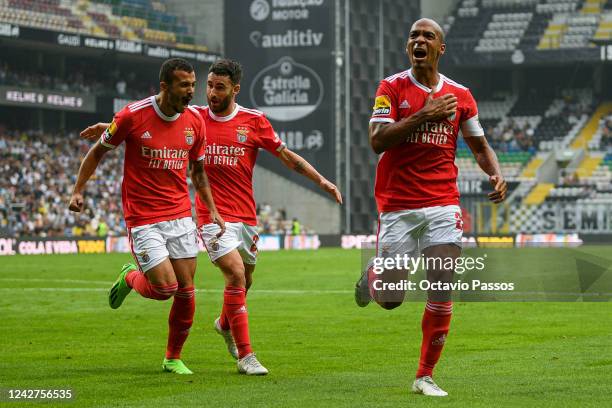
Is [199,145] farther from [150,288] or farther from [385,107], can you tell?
[385,107]

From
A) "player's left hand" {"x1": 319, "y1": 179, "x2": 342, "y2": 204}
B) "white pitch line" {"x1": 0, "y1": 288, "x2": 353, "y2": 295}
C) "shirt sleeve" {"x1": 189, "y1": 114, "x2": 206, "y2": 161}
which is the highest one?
"shirt sleeve" {"x1": 189, "y1": 114, "x2": 206, "y2": 161}

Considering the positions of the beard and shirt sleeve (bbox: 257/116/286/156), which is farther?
shirt sleeve (bbox: 257/116/286/156)

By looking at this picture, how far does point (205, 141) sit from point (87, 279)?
56.1 feet

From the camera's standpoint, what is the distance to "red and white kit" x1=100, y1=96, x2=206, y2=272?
37.2 ft

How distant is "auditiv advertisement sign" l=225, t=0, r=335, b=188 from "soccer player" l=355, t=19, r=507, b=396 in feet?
151

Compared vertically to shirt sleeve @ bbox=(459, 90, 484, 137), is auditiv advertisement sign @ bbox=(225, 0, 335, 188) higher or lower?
higher

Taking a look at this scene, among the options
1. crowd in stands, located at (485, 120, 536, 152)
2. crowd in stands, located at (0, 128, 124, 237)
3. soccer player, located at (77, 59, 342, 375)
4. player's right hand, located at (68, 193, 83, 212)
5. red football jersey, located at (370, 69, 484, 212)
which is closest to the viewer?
red football jersey, located at (370, 69, 484, 212)

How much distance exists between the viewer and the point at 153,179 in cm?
1146

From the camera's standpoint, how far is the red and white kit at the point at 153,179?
446 inches

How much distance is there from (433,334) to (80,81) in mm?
48158

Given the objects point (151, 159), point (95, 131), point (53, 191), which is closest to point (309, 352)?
point (151, 159)

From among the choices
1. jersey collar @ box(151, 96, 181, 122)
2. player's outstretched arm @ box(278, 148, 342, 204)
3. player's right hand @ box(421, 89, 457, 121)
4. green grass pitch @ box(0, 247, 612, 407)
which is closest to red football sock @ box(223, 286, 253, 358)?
green grass pitch @ box(0, 247, 612, 407)

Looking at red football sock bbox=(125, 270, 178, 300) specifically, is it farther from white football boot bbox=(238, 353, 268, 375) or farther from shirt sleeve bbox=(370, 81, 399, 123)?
shirt sleeve bbox=(370, 81, 399, 123)

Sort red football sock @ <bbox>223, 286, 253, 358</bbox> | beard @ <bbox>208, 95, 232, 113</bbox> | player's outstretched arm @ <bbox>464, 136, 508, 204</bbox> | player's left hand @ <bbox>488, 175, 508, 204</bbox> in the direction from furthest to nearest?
beard @ <bbox>208, 95, 232, 113</bbox>
red football sock @ <bbox>223, 286, 253, 358</bbox>
player's outstretched arm @ <bbox>464, 136, 508, 204</bbox>
player's left hand @ <bbox>488, 175, 508, 204</bbox>
